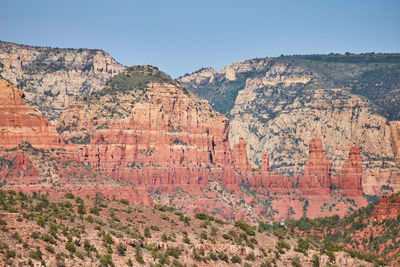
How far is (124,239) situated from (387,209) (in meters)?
76.2

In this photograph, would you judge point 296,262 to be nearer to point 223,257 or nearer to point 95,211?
point 223,257

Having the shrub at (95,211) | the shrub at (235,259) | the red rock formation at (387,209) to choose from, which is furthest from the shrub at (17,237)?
the red rock formation at (387,209)

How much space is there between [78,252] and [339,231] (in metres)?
85.0

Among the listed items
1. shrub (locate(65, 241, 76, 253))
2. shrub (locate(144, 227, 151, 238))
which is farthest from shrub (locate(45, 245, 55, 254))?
shrub (locate(144, 227, 151, 238))

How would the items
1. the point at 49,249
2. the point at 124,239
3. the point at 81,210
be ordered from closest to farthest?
the point at 49,249 < the point at 124,239 < the point at 81,210

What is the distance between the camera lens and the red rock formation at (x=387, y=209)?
460ft

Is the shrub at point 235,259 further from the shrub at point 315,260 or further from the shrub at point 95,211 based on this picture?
the shrub at point 315,260

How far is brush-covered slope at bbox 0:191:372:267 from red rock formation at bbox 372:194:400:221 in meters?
41.1

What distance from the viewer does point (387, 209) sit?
465 feet

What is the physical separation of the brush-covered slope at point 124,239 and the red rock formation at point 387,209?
4113cm

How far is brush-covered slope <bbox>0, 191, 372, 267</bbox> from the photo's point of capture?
65.4m

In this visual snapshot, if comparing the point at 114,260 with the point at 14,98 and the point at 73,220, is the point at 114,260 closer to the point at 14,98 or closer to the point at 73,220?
the point at 73,220

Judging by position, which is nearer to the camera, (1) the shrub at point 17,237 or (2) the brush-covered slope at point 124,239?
(1) the shrub at point 17,237

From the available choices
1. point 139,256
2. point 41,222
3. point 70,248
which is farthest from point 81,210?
point 70,248
